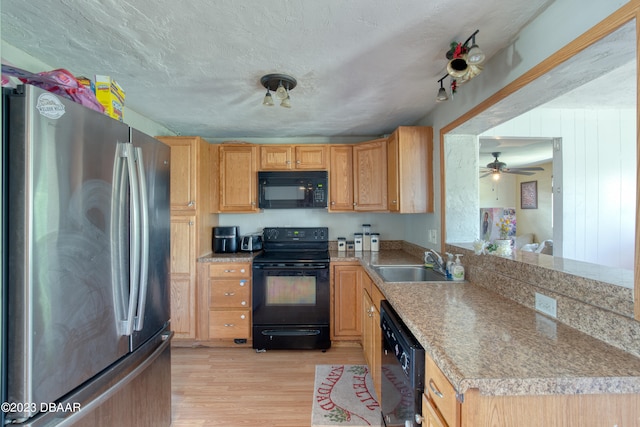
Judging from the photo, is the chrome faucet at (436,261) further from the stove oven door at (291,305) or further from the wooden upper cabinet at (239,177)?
the wooden upper cabinet at (239,177)

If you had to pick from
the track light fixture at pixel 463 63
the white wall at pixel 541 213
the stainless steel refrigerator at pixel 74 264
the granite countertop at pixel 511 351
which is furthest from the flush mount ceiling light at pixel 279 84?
the white wall at pixel 541 213

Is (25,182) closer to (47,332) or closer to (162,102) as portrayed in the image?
(47,332)

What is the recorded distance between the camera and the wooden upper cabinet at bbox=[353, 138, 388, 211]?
288 cm

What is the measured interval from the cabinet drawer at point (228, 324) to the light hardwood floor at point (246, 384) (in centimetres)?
18

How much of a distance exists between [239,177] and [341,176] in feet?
3.76

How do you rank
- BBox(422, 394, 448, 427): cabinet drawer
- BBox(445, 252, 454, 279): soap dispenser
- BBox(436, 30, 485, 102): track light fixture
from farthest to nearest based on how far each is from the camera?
1. BBox(445, 252, 454, 279): soap dispenser
2. BBox(436, 30, 485, 102): track light fixture
3. BBox(422, 394, 448, 427): cabinet drawer

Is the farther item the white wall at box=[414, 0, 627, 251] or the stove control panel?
the stove control panel

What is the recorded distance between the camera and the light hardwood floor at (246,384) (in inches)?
70.7

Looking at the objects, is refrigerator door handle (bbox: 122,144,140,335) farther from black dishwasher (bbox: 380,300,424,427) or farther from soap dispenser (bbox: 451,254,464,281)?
soap dispenser (bbox: 451,254,464,281)

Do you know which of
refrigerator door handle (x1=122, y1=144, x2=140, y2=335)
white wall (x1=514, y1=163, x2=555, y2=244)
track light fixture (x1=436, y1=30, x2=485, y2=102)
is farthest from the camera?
white wall (x1=514, y1=163, x2=555, y2=244)

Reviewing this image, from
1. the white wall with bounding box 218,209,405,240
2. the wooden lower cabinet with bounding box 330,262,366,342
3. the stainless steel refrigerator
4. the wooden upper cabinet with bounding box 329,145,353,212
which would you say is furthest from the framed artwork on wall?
the stainless steel refrigerator

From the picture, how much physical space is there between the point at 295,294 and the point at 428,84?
84.6 inches

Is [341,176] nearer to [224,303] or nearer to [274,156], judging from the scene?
[274,156]

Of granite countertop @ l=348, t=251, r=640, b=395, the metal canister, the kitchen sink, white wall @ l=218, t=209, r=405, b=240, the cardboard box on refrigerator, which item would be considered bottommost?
the kitchen sink
